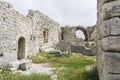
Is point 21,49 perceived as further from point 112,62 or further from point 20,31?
point 112,62

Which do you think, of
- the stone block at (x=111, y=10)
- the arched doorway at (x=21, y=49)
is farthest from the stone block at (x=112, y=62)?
the arched doorway at (x=21, y=49)

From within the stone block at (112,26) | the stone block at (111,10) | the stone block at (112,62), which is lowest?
the stone block at (112,62)

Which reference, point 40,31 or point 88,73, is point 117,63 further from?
point 40,31

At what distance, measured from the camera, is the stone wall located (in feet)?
39.3

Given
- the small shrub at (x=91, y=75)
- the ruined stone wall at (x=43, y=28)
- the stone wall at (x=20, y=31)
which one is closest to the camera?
the small shrub at (x=91, y=75)

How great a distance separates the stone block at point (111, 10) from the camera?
11.2 feet

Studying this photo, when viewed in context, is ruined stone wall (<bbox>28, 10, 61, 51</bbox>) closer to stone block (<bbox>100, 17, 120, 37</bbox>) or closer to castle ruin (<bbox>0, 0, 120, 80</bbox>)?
castle ruin (<bbox>0, 0, 120, 80</bbox>)

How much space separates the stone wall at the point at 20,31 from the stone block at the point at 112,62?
28.1 ft

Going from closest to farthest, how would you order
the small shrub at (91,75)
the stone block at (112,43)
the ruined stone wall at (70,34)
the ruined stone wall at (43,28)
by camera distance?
the stone block at (112,43), the small shrub at (91,75), the ruined stone wall at (43,28), the ruined stone wall at (70,34)

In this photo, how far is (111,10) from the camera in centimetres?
345

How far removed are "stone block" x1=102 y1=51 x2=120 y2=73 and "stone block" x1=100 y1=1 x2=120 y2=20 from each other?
0.55 metres

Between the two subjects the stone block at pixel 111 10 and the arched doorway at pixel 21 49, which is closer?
the stone block at pixel 111 10

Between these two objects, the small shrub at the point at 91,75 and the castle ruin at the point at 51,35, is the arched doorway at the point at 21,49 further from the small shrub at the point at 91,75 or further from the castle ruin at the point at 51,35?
the small shrub at the point at 91,75

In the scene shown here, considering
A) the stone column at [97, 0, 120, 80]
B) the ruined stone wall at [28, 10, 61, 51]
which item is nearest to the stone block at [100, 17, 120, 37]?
the stone column at [97, 0, 120, 80]
